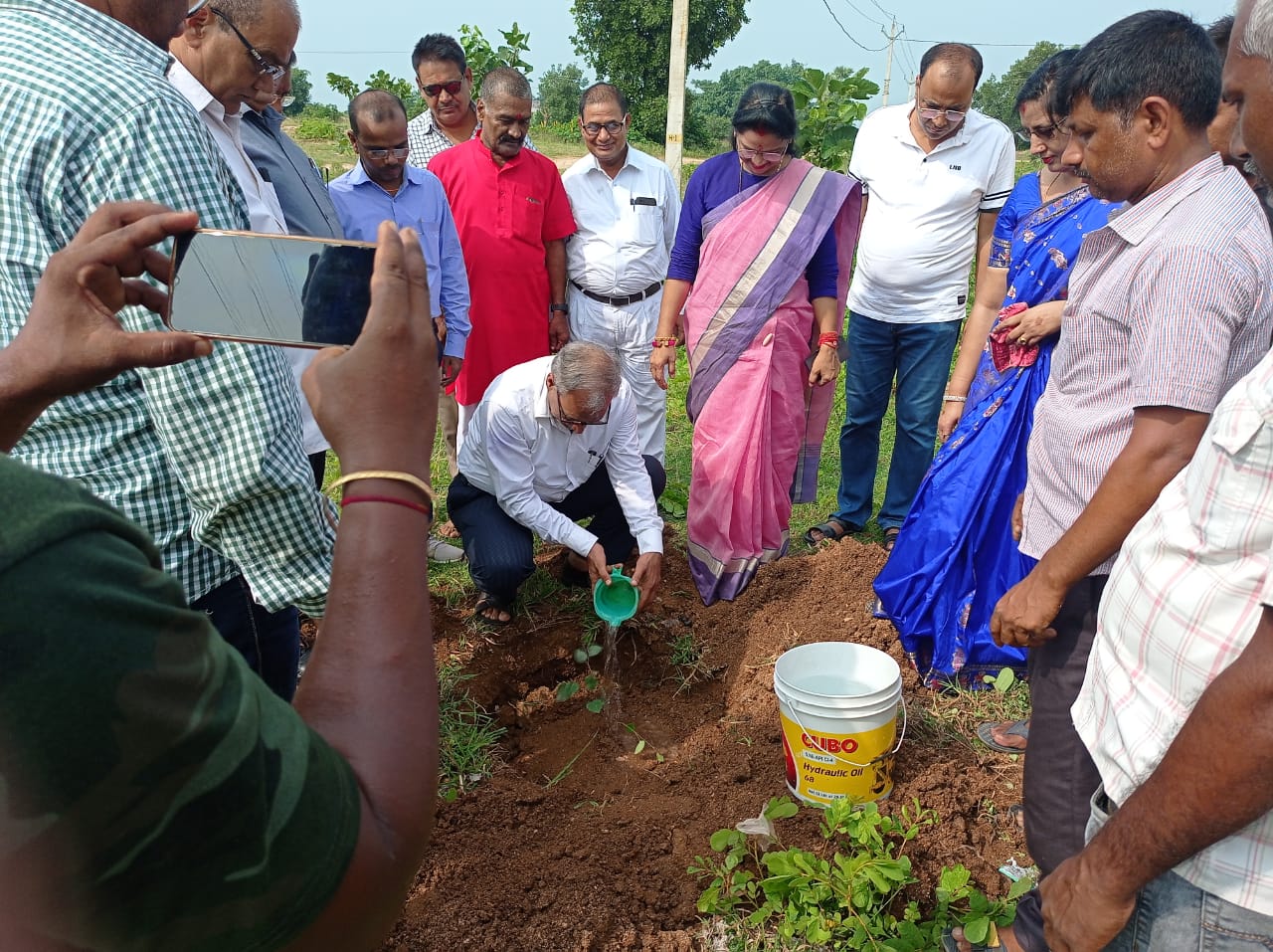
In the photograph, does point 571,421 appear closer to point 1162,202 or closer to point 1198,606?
point 1162,202

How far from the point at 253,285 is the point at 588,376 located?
6.74 ft

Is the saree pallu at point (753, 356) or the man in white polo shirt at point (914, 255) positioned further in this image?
the man in white polo shirt at point (914, 255)

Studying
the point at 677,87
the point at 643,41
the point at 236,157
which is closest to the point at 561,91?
the point at 643,41

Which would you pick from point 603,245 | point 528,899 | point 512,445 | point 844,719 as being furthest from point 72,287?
point 603,245

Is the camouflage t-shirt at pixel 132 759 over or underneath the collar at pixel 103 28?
underneath

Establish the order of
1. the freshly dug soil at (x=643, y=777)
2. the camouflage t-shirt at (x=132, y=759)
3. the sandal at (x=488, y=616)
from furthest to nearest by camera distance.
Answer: the sandal at (x=488, y=616) < the freshly dug soil at (x=643, y=777) < the camouflage t-shirt at (x=132, y=759)

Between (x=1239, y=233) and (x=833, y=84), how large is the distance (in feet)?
25.8

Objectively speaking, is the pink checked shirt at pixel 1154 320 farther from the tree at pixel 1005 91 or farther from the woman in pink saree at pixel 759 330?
the tree at pixel 1005 91

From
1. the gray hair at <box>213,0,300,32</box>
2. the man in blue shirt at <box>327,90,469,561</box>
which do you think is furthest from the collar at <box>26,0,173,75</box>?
the man in blue shirt at <box>327,90,469,561</box>

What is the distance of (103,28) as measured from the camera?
135 centimetres

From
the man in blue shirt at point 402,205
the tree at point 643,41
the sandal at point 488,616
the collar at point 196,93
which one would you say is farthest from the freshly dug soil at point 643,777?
the tree at point 643,41

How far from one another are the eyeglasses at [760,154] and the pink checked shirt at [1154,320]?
2146mm

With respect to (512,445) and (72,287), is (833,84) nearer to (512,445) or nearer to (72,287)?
(512,445)

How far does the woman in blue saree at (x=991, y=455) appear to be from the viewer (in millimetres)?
2787
